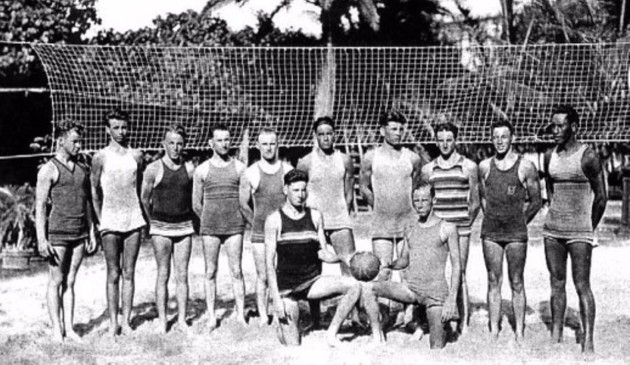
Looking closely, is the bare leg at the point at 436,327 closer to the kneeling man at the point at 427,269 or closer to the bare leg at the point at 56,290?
the kneeling man at the point at 427,269

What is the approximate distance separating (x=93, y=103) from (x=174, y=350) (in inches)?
302

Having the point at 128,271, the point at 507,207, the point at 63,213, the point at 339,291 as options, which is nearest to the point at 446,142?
the point at 507,207

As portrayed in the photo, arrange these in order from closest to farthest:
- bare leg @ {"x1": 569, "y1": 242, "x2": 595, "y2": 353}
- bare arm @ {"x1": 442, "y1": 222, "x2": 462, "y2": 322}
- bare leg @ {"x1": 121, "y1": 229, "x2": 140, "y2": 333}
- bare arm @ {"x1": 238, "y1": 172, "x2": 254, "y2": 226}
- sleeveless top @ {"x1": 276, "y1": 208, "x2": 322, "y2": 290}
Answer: bare leg @ {"x1": 569, "y1": 242, "x2": 595, "y2": 353}
bare arm @ {"x1": 442, "y1": 222, "x2": 462, "y2": 322}
sleeveless top @ {"x1": 276, "y1": 208, "x2": 322, "y2": 290}
bare leg @ {"x1": 121, "y1": 229, "x2": 140, "y2": 333}
bare arm @ {"x1": 238, "y1": 172, "x2": 254, "y2": 226}

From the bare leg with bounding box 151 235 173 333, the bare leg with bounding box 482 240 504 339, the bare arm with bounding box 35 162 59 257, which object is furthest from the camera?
the bare leg with bounding box 151 235 173 333

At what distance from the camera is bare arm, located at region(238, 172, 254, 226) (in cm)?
719

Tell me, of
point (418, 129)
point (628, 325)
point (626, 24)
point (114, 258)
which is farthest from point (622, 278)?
point (626, 24)

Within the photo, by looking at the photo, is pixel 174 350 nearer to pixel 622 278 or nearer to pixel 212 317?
pixel 212 317

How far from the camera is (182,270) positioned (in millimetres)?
7184

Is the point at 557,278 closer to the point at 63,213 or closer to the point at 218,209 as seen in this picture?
the point at 218,209

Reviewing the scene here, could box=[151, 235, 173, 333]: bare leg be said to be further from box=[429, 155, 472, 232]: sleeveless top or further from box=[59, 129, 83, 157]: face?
box=[429, 155, 472, 232]: sleeveless top

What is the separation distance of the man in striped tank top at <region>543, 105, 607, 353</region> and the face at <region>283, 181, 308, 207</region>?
6.53 feet

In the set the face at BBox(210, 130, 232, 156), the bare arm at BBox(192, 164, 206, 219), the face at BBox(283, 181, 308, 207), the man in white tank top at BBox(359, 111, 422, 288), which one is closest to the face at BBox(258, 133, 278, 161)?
the face at BBox(210, 130, 232, 156)

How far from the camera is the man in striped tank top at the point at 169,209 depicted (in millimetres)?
7055

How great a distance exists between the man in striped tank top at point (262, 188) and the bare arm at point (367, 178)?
0.72 meters
